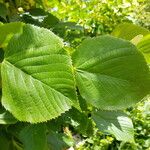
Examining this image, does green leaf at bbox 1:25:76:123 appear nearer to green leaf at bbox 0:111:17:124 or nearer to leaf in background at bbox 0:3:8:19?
green leaf at bbox 0:111:17:124

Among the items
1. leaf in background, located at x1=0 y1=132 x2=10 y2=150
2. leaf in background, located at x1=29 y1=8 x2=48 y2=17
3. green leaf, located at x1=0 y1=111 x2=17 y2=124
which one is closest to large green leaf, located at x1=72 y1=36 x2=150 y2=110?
green leaf, located at x1=0 y1=111 x2=17 y2=124

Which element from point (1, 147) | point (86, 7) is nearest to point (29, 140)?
point (1, 147)

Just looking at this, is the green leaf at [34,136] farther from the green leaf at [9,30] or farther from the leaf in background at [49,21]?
the leaf in background at [49,21]

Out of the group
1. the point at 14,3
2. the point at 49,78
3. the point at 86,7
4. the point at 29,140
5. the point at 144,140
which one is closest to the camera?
the point at 49,78

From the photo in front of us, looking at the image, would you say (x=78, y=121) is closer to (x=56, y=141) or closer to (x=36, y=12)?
(x=56, y=141)

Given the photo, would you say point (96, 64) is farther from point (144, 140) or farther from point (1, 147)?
point (144, 140)
